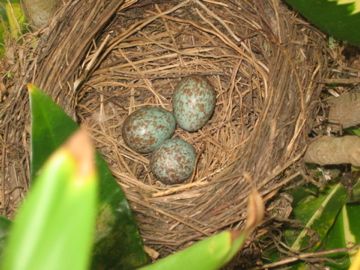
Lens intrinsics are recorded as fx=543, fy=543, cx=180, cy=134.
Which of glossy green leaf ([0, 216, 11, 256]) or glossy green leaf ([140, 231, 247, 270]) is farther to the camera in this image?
glossy green leaf ([0, 216, 11, 256])

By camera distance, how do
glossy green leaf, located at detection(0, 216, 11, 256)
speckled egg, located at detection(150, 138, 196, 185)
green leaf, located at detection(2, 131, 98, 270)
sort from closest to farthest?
green leaf, located at detection(2, 131, 98, 270)
glossy green leaf, located at detection(0, 216, 11, 256)
speckled egg, located at detection(150, 138, 196, 185)

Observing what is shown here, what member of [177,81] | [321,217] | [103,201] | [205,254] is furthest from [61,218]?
[177,81]

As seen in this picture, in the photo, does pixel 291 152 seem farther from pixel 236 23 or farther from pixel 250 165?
pixel 236 23

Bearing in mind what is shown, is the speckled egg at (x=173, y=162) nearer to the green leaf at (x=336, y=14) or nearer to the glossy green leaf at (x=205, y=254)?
the green leaf at (x=336, y=14)

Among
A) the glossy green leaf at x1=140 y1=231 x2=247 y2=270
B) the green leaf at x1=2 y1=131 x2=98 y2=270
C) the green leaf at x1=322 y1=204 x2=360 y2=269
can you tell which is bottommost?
the green leaf at x1=322 y1=204 x2=360 y2=269

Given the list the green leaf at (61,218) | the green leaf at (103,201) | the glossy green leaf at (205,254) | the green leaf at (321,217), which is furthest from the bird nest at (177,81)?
the green leaf at (61,218)

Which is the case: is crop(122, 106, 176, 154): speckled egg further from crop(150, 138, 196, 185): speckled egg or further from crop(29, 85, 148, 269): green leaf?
crop(29, 85, 148, 269): green leaf

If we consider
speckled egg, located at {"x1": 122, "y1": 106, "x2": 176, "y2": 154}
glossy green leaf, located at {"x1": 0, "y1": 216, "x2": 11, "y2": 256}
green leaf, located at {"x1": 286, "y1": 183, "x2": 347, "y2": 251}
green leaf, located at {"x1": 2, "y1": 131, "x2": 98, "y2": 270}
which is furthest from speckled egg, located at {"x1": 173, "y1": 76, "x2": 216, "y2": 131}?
green leaf, located at {"x1": 2, "y1": 131, "x2": 98, "y2": 270}
